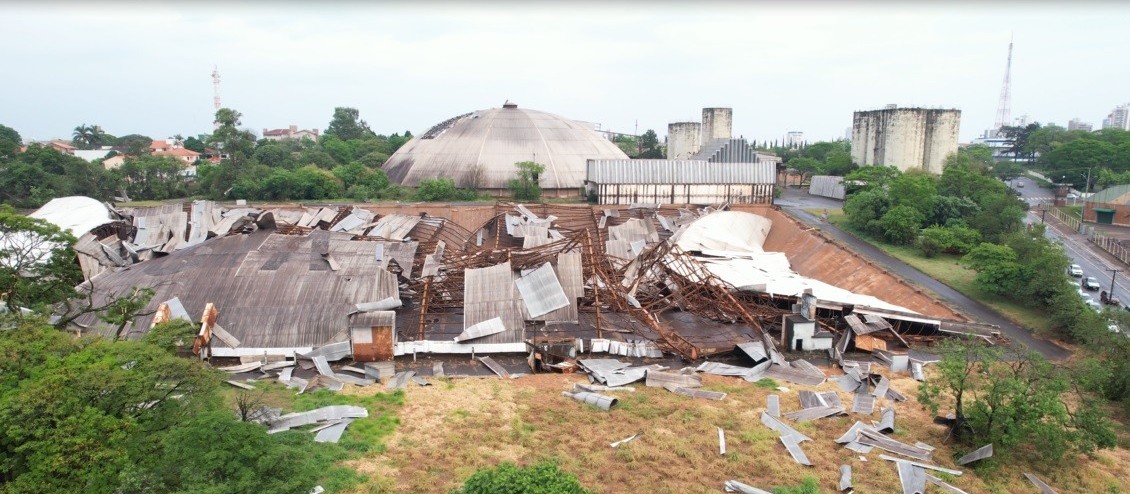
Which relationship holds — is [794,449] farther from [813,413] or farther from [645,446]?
[645,446]

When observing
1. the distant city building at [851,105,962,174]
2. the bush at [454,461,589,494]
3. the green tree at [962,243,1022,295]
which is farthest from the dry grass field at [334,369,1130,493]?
the distant city building at [851,105,962,174]

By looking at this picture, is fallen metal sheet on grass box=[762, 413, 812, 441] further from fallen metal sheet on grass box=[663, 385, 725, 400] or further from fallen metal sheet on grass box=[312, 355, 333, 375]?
fallen metal sheet on grass box=[312, 355, 333, 375]

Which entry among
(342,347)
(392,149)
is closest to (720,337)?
(342,347)

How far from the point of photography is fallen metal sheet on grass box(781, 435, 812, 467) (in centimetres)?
1661

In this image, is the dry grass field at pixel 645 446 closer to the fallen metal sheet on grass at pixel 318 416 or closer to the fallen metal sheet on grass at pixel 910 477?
the fallen metal sheet on grass at pixel 910 477

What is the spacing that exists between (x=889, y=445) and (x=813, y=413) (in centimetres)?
238

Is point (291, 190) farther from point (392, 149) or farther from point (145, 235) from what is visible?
point (392, 149)

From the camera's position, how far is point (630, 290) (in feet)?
92.7

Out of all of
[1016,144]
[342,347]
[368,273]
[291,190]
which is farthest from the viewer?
[1016,144]

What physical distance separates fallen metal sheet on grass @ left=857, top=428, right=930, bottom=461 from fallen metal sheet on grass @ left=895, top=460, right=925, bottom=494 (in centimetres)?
68

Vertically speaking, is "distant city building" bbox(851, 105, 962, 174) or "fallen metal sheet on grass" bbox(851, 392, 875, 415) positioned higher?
"distant city building" bbox(851, 105, 962, 174)

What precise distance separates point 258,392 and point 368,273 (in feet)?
26.4

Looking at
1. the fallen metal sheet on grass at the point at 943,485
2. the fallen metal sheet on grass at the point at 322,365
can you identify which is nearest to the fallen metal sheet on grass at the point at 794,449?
the fallen metal sheet on grass at the point at 943,485

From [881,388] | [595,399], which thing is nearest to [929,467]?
[881,388]
